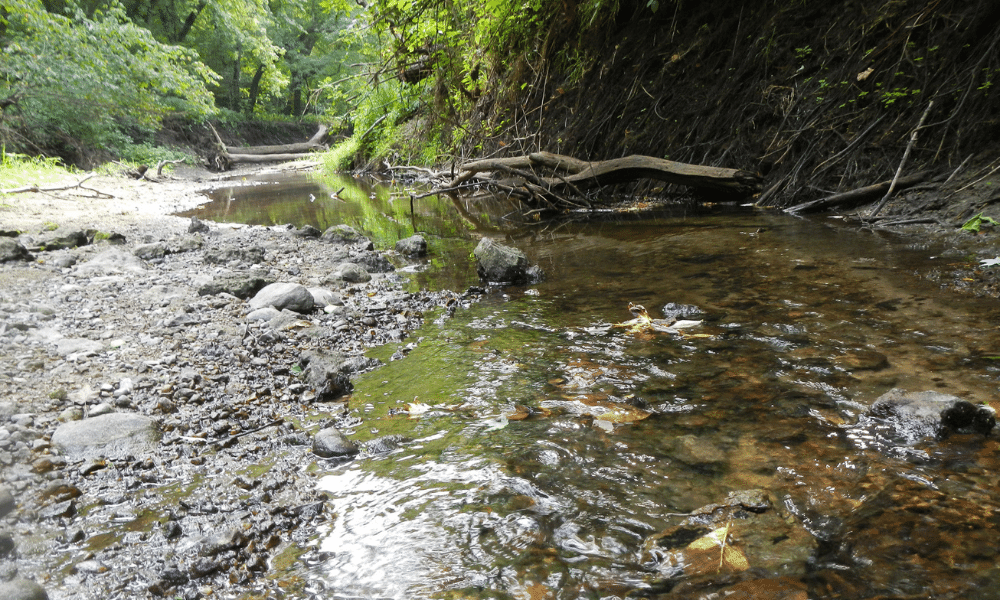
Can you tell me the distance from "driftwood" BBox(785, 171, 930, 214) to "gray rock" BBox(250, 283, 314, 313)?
15.9ft

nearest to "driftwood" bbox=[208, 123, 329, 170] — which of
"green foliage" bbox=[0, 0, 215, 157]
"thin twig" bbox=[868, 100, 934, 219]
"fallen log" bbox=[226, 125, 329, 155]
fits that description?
"fallen log" bbox=[226, 125, 329, 155]

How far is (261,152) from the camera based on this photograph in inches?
1082

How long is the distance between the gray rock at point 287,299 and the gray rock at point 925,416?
3.17m

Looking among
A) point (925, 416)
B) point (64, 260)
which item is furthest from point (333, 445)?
point (64, 260)

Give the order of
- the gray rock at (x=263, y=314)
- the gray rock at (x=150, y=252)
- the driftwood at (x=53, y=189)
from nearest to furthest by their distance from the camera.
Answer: the gray rock at (x=263, y=314) → the gray rock at (x=150, y=252) → the driftwood at (x=53, y=189)

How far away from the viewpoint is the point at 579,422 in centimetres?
203

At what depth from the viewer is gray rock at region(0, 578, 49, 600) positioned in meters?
1.22

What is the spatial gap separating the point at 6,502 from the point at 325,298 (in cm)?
231

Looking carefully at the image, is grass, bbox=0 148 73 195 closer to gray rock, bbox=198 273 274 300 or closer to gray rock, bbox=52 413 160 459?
gray rock, bbox=198 273 274 300

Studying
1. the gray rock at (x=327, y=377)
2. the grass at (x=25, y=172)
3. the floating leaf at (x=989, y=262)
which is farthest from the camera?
the grass at (x=25, y=172)

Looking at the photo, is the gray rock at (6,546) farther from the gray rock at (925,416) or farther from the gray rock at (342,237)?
the gray rock at (342,237)

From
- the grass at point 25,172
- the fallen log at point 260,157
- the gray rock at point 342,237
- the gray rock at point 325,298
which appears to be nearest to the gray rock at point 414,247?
the gray rock at point 342,237

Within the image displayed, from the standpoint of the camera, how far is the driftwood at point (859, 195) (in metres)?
4.74

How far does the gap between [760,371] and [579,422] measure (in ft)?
2.85
